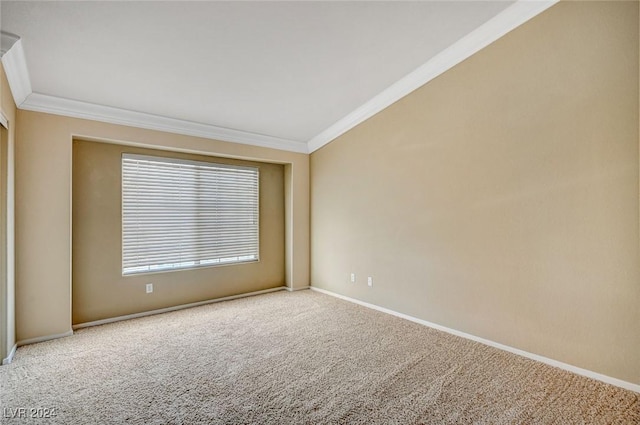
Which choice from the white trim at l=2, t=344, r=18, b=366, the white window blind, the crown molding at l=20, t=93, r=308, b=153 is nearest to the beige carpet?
the white trim at l=2, t=344, r=18, b=366

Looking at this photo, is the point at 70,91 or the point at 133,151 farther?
the point at 133,151

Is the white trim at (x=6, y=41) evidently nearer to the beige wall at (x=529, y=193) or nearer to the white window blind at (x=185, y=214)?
the white window blind at (x=185, y=214)

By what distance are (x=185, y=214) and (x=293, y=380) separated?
9.82 ft

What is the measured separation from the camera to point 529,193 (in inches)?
115

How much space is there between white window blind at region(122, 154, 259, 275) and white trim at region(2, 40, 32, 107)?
1144mm

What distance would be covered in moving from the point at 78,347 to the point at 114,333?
0.39 meters

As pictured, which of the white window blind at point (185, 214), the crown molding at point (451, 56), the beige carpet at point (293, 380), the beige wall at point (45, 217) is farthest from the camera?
the white window blind at point (185, 214)

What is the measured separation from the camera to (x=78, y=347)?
10.3 feet

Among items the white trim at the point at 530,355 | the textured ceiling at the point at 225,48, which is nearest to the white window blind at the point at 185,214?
the textured ceiling at the point at 225,48

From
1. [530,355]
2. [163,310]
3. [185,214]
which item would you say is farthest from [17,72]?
[530,355]

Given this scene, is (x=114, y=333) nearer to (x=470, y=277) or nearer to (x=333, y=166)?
(x=333, y=166)

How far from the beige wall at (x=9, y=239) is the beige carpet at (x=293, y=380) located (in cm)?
23

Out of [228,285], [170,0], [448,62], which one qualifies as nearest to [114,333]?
[228,285]

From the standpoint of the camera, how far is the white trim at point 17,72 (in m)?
2.48
